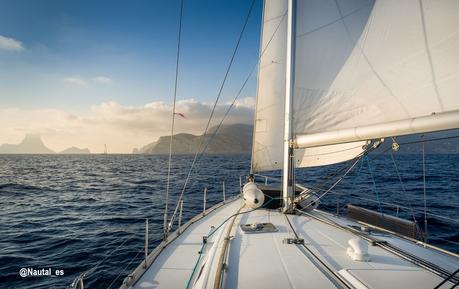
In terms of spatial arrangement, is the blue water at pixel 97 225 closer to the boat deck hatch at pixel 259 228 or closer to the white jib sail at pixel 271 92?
the white jib sail at pixel 271 92

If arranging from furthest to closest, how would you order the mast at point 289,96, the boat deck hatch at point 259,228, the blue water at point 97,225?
the blue water at point 97,225
the mast at point 289,96
the boat deck hatch at point 259,228

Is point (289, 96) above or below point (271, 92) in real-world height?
below

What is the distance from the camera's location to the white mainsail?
3746 mm

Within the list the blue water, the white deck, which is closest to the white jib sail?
the blue water

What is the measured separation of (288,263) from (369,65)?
3780 mm

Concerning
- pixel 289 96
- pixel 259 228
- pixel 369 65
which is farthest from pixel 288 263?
pixel 369 65

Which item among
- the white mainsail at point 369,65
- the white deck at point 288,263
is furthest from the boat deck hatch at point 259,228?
the white mainsail at point 369,65

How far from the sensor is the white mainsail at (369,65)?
375 cm

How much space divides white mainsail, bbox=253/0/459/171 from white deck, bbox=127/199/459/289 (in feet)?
5.92

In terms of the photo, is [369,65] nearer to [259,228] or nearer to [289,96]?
[289,96]

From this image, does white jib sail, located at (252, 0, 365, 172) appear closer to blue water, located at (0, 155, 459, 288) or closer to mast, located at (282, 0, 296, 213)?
blue water, located at (0, 155, 459, 288)

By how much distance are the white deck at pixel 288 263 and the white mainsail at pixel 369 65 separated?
1.80m

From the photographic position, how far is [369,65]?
4680 millimetres

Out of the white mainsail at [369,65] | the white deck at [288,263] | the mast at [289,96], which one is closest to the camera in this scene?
the white deck at [288,263]
